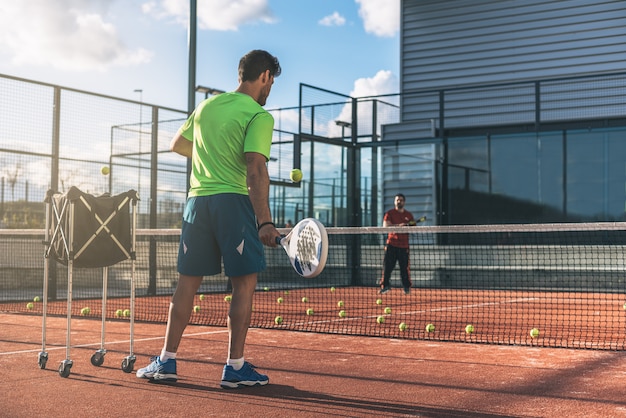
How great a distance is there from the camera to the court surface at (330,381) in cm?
391

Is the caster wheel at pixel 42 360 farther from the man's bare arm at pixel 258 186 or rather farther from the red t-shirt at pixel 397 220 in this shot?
the red t-shirt at pixel 397 220

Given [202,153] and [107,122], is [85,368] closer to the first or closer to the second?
[202,153]

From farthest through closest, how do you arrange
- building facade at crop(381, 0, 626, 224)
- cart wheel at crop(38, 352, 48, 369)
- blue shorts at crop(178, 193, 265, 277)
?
building facade at crop(381, 0, 626, 224), cart wheel at crop(38, 352, 48, 369), blue shorts at crop(178, 193, 265, 277)

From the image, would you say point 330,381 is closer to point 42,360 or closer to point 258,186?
point 258,186

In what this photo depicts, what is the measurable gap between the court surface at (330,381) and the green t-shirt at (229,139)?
1229mm

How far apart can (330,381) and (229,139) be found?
1645 millimetres

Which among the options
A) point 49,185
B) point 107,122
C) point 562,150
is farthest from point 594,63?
point 49,185

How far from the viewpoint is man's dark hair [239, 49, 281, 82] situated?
450 cm

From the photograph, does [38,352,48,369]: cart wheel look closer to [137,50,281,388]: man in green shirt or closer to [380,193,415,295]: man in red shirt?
[137,50,281,388]: man in green shirt

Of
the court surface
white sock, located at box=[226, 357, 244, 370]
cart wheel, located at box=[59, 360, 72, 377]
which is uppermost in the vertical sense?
white sock, located at box=[226, 357, 244, 370]

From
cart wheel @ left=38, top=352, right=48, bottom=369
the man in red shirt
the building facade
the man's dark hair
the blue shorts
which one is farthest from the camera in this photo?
the building facade

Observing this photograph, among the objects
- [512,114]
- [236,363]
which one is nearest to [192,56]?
[236,363]

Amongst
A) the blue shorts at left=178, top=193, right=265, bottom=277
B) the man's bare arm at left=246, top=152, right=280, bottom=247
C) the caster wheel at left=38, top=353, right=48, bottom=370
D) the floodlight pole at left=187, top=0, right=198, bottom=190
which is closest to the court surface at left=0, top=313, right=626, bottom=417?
the caster wheel at left=38, top=353, right=48, bottom=370

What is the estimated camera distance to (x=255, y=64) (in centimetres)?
451
